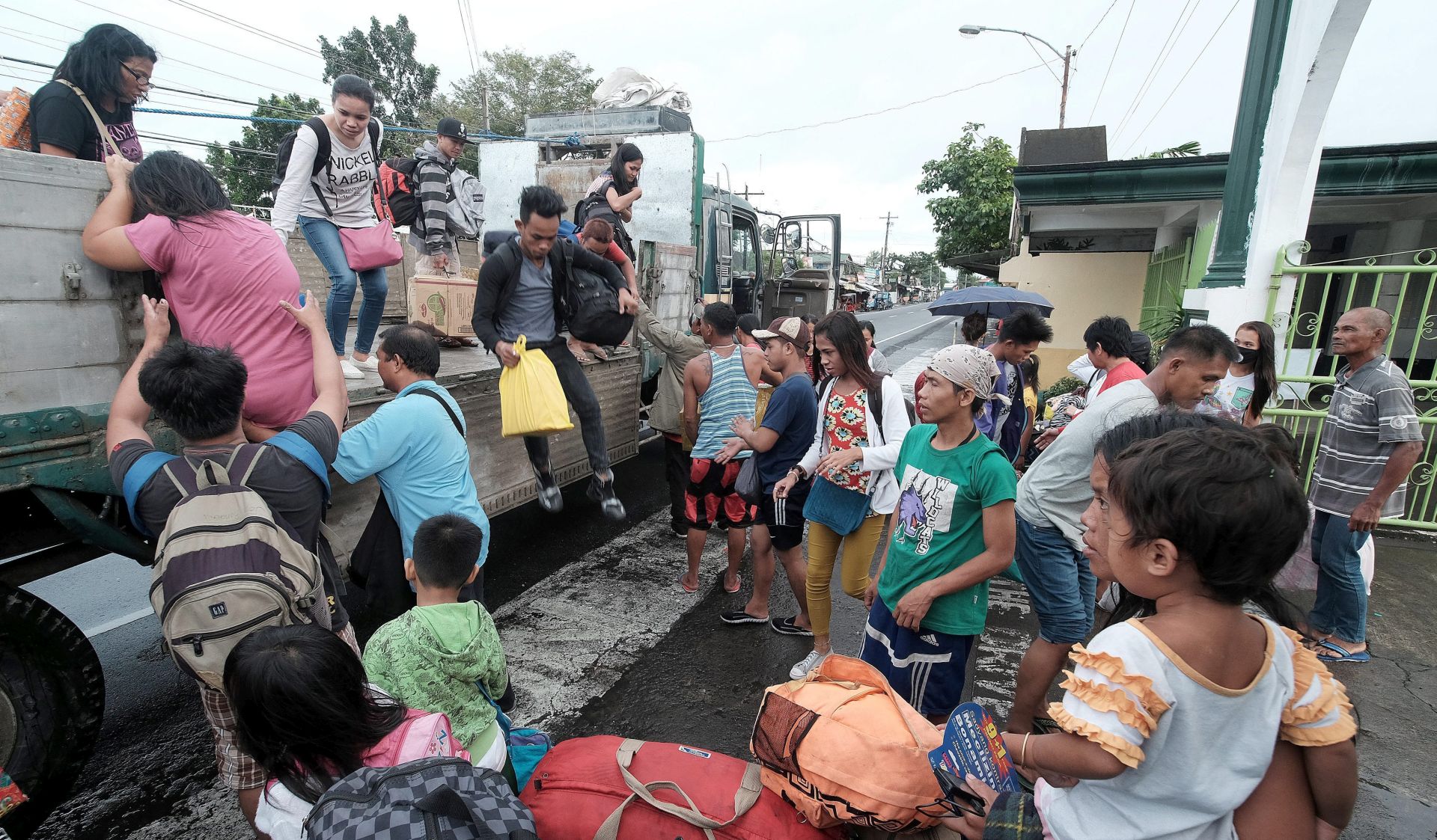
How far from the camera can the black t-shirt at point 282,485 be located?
6.06 ft

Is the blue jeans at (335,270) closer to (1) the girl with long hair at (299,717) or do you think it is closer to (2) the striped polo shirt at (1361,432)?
(1) the girl with long hair at (299,717)

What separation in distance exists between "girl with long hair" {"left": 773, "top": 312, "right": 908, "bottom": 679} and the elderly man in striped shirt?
7.47 ft

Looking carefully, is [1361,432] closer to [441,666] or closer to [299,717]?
[441,666]

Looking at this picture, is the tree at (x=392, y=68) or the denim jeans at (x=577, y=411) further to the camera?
the tree at (x=392, y=68)

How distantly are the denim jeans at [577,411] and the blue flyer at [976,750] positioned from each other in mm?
2954

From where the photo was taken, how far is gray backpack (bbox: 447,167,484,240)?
17.9 feet

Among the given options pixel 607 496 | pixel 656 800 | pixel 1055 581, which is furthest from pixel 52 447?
pixel 1055 581

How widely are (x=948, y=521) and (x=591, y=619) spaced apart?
7.62ft

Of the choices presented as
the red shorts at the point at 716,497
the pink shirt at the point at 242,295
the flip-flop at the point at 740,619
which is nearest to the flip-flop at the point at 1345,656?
the flip-flop at the point at 740,619

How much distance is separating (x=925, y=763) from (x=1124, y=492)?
2.64ft

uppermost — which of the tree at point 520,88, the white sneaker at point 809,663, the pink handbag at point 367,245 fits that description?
the tree at point 520,88

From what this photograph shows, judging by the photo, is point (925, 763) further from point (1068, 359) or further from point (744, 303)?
point (1068, 359)

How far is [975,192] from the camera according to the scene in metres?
15.8

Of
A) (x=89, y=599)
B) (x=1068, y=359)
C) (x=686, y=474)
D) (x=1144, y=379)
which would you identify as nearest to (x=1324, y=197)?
(x=1068, y=359)
